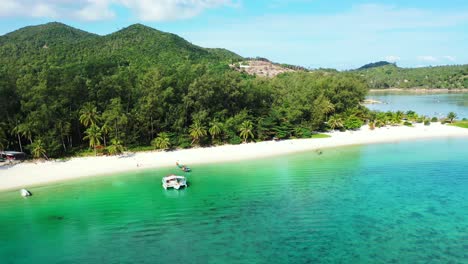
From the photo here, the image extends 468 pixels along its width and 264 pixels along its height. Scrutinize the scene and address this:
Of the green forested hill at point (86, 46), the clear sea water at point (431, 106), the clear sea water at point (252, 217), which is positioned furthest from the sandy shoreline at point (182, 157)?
the clear sea water at point (431, 106)

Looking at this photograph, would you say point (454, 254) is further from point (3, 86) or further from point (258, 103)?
point (3, 86)

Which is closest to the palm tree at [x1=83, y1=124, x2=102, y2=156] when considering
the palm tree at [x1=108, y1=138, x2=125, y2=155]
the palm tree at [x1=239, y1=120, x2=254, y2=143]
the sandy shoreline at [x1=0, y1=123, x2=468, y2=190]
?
the palm tree at [x1=108, y1=138, x2=125, y2=155]

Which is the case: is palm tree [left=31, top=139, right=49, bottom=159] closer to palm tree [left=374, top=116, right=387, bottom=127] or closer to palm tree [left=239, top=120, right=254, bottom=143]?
palm tree [left=239, top=120, right=254, bottom=143]

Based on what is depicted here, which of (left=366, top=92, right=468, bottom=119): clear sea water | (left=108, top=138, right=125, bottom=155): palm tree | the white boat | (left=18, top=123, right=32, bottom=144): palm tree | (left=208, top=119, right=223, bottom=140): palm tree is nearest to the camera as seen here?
the white boat

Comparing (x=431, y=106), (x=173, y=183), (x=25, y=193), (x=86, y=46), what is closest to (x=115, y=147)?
(x=25, y=193)

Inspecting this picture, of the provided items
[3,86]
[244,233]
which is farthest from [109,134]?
[244,233]
